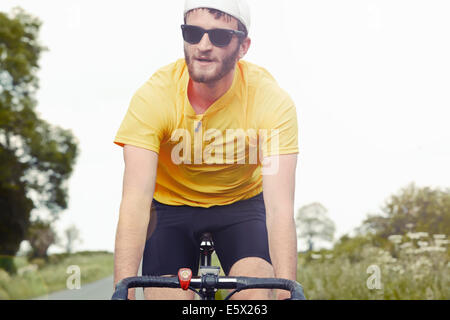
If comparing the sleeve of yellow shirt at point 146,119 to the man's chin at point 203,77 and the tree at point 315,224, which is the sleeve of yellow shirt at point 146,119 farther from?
the tree at point 315,224

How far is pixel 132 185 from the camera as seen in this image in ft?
9.75

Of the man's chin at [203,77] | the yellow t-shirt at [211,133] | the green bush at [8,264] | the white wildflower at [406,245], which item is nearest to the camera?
the yellow t-shirt at [211,133]

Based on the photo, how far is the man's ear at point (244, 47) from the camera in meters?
3.30

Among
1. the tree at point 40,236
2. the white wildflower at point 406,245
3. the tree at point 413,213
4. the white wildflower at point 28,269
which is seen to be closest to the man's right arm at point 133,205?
the white wildflower at point 406,245

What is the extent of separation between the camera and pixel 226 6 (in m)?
3.13

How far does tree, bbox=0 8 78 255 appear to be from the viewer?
1944 centimetres

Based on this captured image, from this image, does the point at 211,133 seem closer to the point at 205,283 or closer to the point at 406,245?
the point at 205,283

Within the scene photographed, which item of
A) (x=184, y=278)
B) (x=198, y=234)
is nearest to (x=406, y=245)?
(x=198, y=234)

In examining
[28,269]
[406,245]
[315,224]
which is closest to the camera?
[406,245]

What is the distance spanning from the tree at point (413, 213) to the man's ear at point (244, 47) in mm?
9184

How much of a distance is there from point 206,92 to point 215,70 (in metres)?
0.14

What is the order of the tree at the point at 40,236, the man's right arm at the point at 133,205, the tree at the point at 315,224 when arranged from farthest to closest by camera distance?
the tree at the point at 40,236 < the tree at the point at 315,224 < the man's right arm at the point at 133,205

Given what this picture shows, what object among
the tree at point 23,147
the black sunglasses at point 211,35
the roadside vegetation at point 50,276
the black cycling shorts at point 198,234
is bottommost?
the roadside vegetation at point 50,276

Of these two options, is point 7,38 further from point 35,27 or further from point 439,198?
point 439,198
